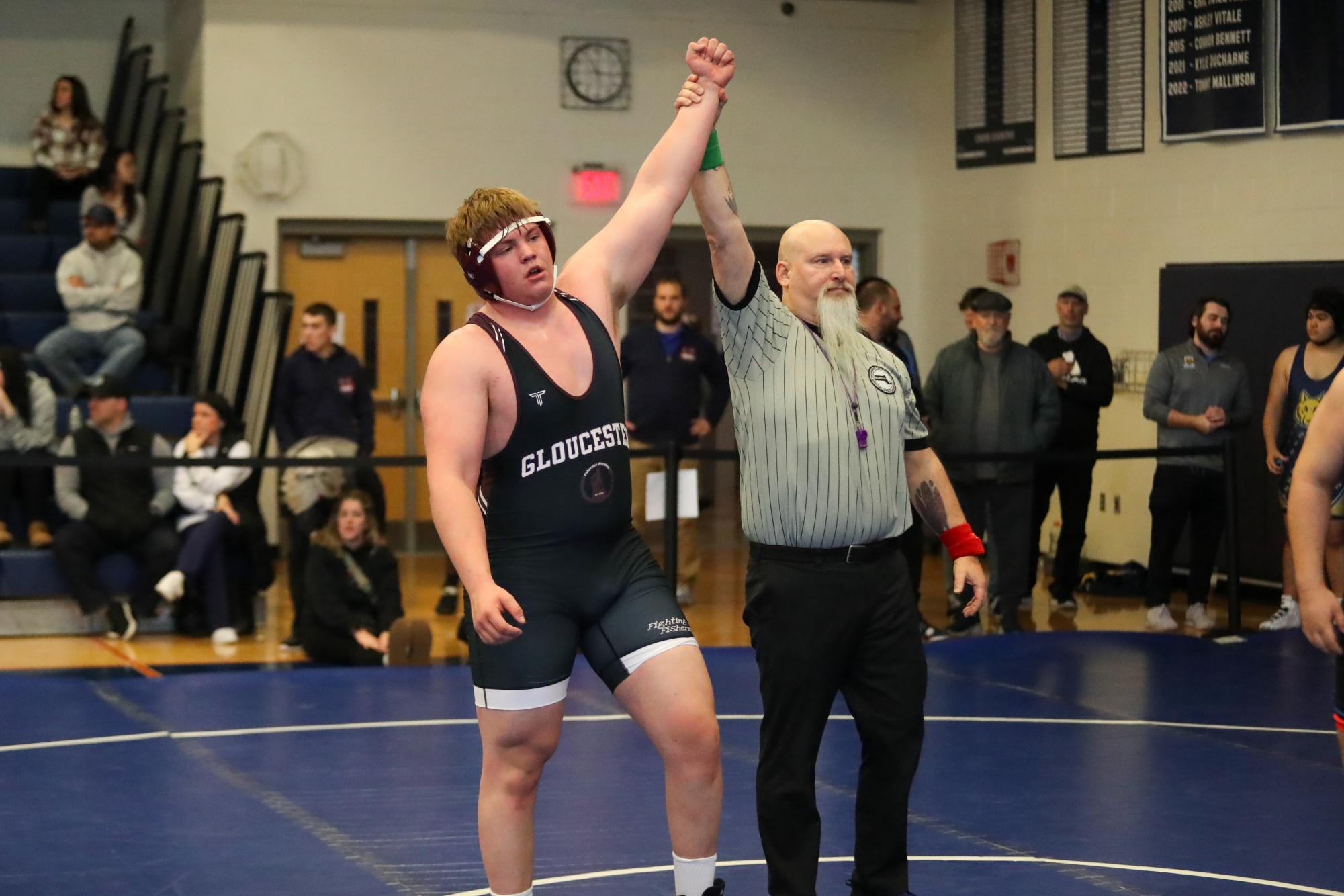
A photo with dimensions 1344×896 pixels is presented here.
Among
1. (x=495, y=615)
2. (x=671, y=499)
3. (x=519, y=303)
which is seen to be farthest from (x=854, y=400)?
(x=671, y=499)

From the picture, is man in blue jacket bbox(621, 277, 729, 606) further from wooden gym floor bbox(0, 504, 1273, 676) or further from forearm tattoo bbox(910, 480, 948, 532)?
forearm tattoo bbox(910, 480, 948, 532)

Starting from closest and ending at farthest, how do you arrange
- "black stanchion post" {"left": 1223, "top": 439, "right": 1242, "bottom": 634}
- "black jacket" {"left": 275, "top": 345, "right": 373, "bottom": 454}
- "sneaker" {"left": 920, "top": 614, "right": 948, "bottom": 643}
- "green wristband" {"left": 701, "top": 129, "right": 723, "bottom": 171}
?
"green wristband" {"left": 701, "top": 129, "right": 723, "bottom": 171}
"sneaker" {"left": 920, "top": 614, "right": 948, "bottom": 643}
"black stanchion post" {"left": 1223, "top": 439, "right": 1242, "bottom": 634}
"black jacket" {"left": 275, "top": 345, "right": 373, "bottom": 454}

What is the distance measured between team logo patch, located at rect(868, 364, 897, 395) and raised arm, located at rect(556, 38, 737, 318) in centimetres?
62

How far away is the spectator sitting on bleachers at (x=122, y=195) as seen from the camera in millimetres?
12453

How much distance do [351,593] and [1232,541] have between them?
445 centimetres

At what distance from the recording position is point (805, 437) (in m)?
4.25

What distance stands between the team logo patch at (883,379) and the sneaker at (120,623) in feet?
19.9

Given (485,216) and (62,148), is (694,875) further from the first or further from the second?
(62,148)

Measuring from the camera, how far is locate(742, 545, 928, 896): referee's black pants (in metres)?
4.21

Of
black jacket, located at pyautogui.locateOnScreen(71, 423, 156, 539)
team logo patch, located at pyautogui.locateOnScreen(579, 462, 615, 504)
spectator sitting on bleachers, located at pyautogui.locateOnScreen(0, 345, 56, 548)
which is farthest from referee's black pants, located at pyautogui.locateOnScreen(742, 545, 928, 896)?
spectator sitting on bleachers, located at pyautogui.locateOnScreen(0, 345, 56, 548)

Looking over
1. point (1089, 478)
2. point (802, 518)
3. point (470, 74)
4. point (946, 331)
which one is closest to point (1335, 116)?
point (1089, 478)

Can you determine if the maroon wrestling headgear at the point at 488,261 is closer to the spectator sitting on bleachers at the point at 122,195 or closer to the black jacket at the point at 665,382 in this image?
the black jacket at the point at 665,382

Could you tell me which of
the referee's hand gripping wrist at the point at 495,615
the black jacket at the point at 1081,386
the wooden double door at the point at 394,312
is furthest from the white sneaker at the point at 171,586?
the referee's hand gripping wrist at the point at 495,615

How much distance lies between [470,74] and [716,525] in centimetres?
417
